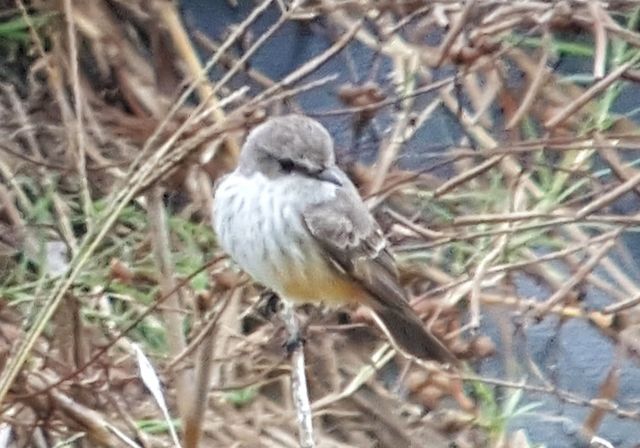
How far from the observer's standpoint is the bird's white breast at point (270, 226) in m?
2.95

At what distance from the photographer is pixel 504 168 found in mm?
4129

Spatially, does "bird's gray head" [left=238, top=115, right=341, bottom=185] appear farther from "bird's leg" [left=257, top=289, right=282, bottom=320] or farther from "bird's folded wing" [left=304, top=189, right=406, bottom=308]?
"bird's leg" [left=257, top=289, right=282, bottom=320]

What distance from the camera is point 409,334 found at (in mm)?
3104

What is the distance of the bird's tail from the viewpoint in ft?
10.0

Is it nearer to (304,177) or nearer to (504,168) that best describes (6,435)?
(304,177)

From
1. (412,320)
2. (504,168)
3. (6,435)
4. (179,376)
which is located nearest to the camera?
(179,376)

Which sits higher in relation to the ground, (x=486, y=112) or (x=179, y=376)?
(x=179, y=376)

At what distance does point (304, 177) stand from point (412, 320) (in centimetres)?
42

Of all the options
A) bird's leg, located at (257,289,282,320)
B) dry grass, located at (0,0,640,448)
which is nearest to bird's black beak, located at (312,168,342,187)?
dry grass, located at (0,0,640,448)

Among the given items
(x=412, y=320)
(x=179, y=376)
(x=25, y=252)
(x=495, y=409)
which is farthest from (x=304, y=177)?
(x=25, y=252)

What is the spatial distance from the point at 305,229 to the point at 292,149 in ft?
0.63

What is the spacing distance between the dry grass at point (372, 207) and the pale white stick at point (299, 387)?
18cm

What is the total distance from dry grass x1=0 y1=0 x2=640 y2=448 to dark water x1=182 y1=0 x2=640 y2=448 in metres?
0.03

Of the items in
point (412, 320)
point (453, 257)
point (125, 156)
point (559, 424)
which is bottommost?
point (559, 424)
